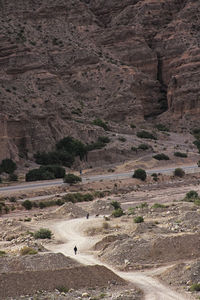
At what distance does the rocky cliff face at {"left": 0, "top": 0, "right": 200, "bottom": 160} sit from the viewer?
9456cm

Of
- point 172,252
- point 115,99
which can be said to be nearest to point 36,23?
point 115,99

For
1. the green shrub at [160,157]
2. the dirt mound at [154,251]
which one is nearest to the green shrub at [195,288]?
the dirt mound at [154,251]

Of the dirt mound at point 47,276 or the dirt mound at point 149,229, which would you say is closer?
the dirt mound at point 47,276

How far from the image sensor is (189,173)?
73.3 m

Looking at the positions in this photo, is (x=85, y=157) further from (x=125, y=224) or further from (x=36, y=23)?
(x=36, y=23)

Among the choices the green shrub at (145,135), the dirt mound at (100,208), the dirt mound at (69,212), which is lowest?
the dirt mound at (100,208)

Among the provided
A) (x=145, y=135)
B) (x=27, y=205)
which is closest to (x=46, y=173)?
(x=27, y=205)

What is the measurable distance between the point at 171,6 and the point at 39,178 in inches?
3178

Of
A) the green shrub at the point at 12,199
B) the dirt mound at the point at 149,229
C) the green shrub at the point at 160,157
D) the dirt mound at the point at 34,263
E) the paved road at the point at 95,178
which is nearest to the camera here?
the dirt mound at the point at 34,263

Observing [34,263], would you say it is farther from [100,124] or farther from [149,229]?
[100,124]

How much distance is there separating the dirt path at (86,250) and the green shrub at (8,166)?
22579 millimetres

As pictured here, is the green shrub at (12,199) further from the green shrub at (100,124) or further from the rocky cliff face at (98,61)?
the green shrub at (100,124)

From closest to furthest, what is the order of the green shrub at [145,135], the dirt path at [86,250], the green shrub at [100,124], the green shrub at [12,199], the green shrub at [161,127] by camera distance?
the dirt path at [86,250] < the green shrub at [12,199] < the green shrub at [100,124] < the green shrub at [145,135] < the green shrub at [161,127]

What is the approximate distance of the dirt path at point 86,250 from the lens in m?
22.8
